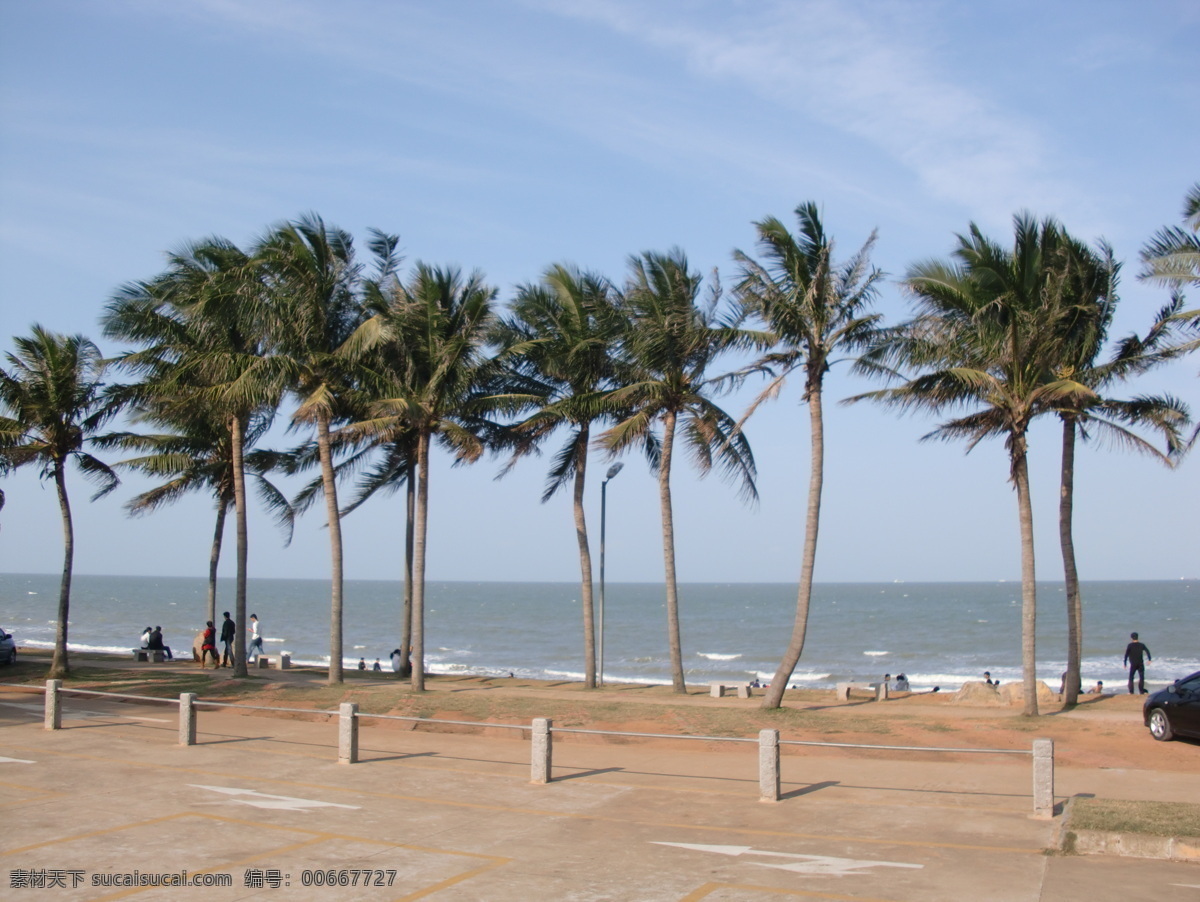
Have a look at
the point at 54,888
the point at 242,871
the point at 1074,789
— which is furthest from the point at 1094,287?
the point at 54,888

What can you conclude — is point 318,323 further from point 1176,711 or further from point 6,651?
point 1176,711

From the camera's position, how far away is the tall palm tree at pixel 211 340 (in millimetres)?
24422

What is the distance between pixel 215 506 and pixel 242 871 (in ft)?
92.0

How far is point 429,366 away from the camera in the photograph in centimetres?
2569

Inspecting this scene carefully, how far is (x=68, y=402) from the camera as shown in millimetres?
26766

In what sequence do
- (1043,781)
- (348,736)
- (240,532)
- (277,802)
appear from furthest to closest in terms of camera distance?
1. (240,532)
2. (348,736)
3. (277,802)
4. (1043,781)

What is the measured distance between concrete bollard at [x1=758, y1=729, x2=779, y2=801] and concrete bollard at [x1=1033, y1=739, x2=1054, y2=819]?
2956 millimetres

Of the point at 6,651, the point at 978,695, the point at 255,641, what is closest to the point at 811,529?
the point at 978,695

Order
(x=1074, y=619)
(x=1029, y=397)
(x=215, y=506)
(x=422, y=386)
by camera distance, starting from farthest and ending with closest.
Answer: (x=215, y=506), (x=422, y=386), (x=1074, y=619), (x=1029, y=397)

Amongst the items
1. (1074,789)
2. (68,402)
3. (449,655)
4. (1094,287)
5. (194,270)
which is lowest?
(449,655)

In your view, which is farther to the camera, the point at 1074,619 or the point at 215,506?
the point at 215,506

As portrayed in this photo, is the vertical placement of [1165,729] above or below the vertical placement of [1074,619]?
below

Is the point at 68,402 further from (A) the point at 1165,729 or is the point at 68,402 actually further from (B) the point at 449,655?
(B) the point at 449,655

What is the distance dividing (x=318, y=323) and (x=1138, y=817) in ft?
65.8
